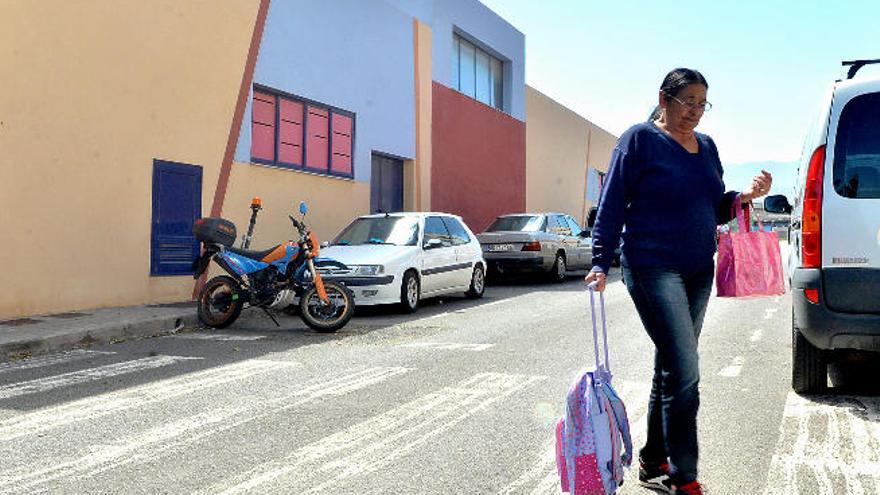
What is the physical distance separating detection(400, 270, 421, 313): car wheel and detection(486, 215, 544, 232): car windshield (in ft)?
19.8

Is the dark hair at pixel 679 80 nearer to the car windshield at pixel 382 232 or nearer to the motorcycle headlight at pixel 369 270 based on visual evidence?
the motorcycle headlight at pixel 369 270

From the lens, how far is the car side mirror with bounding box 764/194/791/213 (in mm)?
6008

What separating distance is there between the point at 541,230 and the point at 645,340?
8.79m

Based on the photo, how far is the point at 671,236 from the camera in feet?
11.3

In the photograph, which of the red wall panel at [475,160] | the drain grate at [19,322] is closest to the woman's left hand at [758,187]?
the drain grate at [19,322]

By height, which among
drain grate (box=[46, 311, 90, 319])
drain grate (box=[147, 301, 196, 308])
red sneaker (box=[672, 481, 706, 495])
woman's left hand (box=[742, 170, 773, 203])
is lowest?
red sneaker (box=[672, 481, 706, 495])

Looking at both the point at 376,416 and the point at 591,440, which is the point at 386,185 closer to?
the point at 376,416

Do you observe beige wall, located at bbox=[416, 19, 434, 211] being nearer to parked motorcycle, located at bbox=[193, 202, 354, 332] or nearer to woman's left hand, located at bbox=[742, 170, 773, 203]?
parked motorcycle, located at bbox=[193, 202, 354, 332]

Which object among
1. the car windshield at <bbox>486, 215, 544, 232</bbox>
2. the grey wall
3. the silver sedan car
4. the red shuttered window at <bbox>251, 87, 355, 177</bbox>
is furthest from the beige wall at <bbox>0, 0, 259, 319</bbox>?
the car windshield at <bbox>486, 215, 544, 232</bbox>

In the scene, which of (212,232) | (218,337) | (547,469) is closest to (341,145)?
(212,232)

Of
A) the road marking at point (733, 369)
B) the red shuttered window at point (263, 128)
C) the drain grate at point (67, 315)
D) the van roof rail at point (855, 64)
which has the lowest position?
the road marking at point (733, 369)

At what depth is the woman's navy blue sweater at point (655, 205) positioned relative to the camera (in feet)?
11.3

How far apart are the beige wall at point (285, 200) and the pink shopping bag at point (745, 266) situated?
1000 centimetres

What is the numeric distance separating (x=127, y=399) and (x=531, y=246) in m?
11.7
